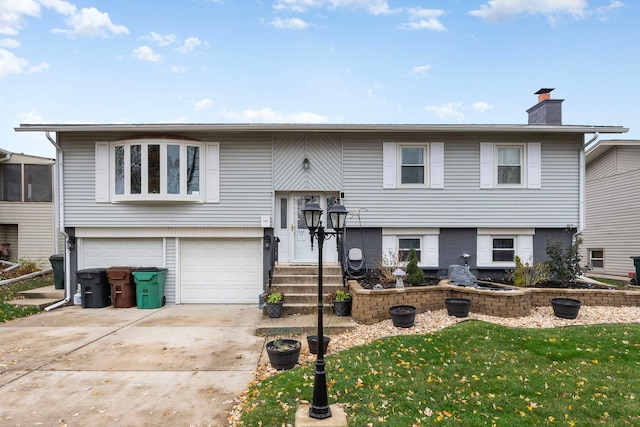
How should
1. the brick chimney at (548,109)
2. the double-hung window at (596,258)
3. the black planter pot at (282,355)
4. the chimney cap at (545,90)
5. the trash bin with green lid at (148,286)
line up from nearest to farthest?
the black planter pot at (282,355) < the trash bin with green lid at (148,286) < the brick chimney at (548,109) < the chimney cap at (545,90) < the double-hung window at (596,258)

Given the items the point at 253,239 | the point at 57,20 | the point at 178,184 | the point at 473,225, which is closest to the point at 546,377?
the point at 473,225

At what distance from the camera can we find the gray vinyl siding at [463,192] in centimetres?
924

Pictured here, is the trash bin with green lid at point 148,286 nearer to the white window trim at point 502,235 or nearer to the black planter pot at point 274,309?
the black planter pot at point 274,309

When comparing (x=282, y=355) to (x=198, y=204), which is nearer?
(x=282, y=355)

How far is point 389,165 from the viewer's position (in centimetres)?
923

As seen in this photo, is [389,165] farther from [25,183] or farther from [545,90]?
[25,183]

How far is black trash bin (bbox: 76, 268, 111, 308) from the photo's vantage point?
8.58 metres

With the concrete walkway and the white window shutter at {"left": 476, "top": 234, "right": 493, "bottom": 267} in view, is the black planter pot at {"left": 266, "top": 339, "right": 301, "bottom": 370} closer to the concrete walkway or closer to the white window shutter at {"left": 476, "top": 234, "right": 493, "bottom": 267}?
the concrete walkway

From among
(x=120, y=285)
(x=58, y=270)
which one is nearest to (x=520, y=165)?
(x=120, y=285)

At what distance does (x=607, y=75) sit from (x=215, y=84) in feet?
44.0

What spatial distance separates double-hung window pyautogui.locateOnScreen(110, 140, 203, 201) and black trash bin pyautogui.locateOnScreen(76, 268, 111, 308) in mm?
1828

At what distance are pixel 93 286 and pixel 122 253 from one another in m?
1.07

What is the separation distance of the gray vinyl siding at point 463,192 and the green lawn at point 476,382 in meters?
4.00

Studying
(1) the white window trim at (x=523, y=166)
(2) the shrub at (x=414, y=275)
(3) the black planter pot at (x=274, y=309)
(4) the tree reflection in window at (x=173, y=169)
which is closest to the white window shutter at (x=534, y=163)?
(1) the white window trim at (x=523, y=166)
